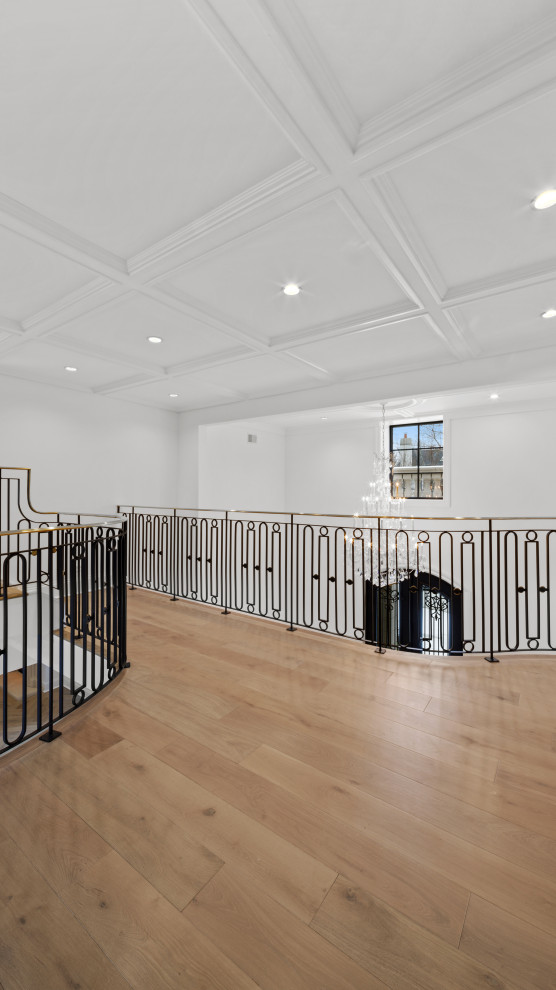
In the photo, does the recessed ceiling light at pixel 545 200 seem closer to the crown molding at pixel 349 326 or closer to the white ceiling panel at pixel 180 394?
the crown molding at pixel 349 326

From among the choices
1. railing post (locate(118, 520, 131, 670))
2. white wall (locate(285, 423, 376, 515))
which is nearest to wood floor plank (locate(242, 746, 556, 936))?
railing post (locate(118, 520, 131, 670))

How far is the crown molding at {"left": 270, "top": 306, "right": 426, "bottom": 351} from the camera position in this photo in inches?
161

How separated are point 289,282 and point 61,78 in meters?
2.05

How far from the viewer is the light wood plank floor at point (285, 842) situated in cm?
136

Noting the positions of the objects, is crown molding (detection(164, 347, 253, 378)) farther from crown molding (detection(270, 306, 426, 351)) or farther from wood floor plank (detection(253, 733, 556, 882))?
wood floor plank (detection(253, 733, 556, 882))

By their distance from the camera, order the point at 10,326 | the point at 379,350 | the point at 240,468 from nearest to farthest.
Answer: the point at 10,326 → the point at 379,350 → the point at 240,468

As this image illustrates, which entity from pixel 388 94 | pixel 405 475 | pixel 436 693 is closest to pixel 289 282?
pixel 388 94

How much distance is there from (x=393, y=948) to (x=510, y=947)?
0.39m

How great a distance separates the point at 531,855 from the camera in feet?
5.78

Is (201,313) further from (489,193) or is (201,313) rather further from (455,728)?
(455,728)

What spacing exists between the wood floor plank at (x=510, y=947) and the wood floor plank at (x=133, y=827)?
3.13 feet

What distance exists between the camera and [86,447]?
720cm

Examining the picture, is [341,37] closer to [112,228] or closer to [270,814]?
[112,228]

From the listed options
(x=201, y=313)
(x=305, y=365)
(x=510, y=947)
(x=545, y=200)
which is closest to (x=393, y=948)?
(x=510, y=947)
